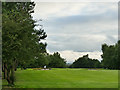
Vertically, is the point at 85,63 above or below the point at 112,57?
below

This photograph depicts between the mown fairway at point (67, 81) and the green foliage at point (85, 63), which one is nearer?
the mown fairway at point (67, 81)

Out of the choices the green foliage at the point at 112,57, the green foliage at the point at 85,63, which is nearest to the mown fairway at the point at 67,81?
the green foliage at the point at 112,57

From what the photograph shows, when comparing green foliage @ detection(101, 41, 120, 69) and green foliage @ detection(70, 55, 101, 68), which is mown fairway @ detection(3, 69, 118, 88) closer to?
green foliage @ detection(101, 41, 120, 69)

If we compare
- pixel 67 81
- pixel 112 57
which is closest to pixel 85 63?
pixel 112 57

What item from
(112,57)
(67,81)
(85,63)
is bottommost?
(67,81)

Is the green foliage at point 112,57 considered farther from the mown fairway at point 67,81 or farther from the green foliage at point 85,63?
the mown fairway at point 67,81

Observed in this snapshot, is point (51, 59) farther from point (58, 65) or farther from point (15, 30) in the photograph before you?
point (15, 30)

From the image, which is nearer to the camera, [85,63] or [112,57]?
[112,57]

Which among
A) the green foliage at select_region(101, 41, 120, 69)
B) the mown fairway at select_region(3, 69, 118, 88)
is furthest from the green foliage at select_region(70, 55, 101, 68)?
the mown fairway at select_region(3, 69, 118, 88)

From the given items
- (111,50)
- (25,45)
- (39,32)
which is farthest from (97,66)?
(25,45)

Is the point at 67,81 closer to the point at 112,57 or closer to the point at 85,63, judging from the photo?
the point at 112,57

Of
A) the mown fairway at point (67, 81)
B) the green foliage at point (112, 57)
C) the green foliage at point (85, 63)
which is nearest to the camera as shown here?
the mown fairway at point (67, 81)

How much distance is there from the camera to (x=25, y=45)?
2317cm

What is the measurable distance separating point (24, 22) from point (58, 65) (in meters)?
100.0
